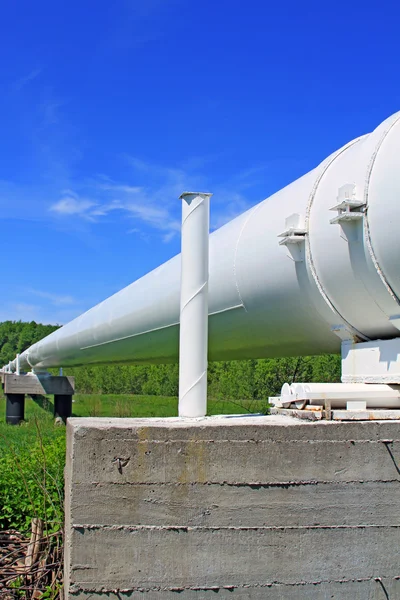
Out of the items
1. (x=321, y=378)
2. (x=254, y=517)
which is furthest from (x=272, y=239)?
(x=321, y=378)

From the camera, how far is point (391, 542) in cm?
293

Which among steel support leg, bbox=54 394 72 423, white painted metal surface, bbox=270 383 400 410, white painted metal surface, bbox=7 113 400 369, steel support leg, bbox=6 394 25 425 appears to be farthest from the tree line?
steel support leg, bbox=6 394 25 425

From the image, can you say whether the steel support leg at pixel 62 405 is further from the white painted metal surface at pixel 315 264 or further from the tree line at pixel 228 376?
the white painted metal surface at pixel 315 264

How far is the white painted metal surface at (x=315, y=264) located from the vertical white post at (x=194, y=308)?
1.68ft

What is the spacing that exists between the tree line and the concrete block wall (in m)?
2.21

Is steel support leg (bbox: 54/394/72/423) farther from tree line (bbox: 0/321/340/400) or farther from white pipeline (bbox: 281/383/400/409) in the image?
white pipeline (bbox: 281/383/400/409)

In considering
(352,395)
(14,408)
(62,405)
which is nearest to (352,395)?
(352,395)

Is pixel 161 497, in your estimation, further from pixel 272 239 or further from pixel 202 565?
pixel 272 239

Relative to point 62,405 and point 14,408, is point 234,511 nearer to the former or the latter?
point 14,408

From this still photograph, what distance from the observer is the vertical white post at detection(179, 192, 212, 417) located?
3521mm

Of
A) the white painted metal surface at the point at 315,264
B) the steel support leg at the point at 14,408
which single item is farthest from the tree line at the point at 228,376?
the steel support leg at the point at 14,408

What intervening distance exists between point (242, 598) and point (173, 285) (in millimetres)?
2964

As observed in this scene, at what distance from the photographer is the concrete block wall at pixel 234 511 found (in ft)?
9.33

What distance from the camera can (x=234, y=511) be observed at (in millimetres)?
2885
